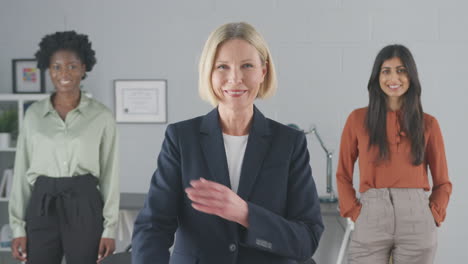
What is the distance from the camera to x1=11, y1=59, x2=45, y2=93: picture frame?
386 cm

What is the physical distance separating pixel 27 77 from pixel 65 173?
71.9 inches

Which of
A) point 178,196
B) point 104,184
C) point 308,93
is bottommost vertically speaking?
point 104,184

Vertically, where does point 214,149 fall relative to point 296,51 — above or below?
below

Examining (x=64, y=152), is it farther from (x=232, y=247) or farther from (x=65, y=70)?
(x=232, y=247)

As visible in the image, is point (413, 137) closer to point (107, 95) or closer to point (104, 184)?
point (104, 184)

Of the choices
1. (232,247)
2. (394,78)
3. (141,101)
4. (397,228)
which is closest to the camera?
(232,247)

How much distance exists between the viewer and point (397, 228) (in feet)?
8.45

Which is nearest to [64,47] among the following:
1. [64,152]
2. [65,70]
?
[65,70]

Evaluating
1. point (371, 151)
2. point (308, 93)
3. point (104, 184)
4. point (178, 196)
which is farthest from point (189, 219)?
point (308, 93)

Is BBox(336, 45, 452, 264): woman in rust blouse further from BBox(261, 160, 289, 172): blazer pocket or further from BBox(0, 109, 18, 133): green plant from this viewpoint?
BBox(0, 109, 18, 133): green plant

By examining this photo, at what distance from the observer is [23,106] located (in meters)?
3.62

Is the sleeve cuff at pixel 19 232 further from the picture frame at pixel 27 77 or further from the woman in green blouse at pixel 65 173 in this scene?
the picture frame at pixel 27 77

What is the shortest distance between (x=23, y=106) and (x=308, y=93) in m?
2.03

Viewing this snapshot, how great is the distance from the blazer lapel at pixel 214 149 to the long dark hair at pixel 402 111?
1.58 m
